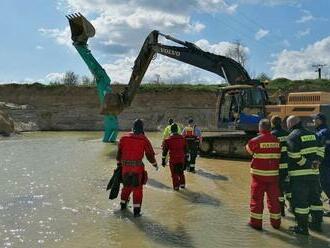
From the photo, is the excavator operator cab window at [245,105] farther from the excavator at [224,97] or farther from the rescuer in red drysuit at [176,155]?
the rescuer in red drysuit at [176,155]

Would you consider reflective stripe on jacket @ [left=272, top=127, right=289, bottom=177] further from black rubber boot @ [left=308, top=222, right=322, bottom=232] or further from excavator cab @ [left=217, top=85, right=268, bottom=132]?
excavator cab @ [left=217, top=85, right=268, bottom=132]

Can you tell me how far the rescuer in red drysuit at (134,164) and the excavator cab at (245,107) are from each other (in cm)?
840

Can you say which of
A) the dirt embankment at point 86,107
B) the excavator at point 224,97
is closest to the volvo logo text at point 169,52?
the excavator at point 224,97

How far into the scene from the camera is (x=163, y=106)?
42.5 m

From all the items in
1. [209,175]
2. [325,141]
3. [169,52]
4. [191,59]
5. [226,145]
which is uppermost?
[169,52]

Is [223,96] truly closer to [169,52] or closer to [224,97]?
[224,97]

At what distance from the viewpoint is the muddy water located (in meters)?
7.46

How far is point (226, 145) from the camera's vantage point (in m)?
18.5

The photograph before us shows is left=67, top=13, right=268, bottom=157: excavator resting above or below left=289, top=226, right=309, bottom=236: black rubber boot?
above

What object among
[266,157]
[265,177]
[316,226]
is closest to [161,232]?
[265,177]

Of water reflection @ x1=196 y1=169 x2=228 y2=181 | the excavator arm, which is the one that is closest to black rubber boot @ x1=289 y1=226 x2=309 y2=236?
water reflection @ x1=196 y1=169 x2=228 y2=181

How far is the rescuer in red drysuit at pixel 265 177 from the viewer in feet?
26.6

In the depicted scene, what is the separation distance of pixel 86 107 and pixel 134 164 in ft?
109

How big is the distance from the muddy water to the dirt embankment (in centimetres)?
2453
